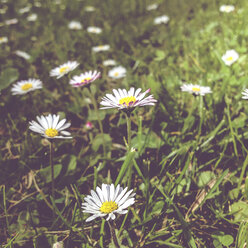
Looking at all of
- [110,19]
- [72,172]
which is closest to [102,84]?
[72,172]

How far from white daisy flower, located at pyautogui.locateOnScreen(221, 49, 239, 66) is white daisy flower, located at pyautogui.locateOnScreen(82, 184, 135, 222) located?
133 cm

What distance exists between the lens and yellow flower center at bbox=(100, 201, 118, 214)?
0.96m

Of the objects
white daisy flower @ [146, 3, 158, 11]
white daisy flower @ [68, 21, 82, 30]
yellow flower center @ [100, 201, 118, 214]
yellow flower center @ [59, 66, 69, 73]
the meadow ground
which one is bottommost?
the meadow ground

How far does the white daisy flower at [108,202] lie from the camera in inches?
37.2

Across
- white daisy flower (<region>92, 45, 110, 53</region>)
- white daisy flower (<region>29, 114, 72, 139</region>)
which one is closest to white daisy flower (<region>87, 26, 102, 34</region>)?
white daisy flower (<region>92, 45, 110, 53</region>)

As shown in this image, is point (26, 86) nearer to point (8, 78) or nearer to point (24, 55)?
point (8, 78)

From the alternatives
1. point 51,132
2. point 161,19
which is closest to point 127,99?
point 51,132

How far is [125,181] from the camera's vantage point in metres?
1.28

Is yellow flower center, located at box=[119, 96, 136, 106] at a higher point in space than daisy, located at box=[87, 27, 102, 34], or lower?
higher

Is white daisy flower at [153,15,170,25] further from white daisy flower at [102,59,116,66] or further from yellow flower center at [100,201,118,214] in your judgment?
yellow flower center at [100,201,118,214]

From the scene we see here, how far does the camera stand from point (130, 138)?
109 centimetres

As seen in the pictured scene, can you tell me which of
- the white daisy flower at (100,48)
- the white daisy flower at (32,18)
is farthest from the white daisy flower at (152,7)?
the white daisy flower at (32,18)

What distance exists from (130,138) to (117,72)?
4.05 feet

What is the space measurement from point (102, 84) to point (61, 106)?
16.3 inches
